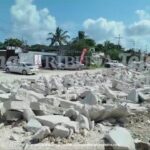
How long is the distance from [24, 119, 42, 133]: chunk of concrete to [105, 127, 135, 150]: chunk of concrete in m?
1.43

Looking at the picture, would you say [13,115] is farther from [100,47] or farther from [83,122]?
[100,47]

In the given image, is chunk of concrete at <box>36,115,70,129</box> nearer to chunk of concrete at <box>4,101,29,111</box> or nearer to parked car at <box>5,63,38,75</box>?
chunk of concrete at <box>4,101,29,111</box>

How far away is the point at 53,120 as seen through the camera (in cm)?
795

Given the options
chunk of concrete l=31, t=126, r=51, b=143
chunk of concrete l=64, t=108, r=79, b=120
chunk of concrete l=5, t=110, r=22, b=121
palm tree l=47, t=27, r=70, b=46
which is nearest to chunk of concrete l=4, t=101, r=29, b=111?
chunk of concrete l=5, t=110, r=22, b=121

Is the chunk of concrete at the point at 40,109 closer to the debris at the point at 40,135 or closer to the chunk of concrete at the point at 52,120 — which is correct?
the chunk of concrete at the point at 52,120

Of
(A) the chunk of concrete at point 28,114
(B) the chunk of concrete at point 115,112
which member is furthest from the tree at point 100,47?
(A) the chunk of concrete at point 28,114

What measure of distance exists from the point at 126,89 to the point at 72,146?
9997 millimetres

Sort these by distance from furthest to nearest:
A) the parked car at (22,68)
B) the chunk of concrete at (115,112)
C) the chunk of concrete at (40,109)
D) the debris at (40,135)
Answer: the parked car at (22,68)
the chunk of concrete at (115,112)
the chunk of concrete at (40,109)
the debris at (40,135)

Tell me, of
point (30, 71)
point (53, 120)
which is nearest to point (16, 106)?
point (53, 120)

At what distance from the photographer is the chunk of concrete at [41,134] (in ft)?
23.6

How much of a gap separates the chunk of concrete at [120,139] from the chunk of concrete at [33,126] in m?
1.43

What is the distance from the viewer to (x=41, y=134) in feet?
23.7

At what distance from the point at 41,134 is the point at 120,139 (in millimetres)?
1482

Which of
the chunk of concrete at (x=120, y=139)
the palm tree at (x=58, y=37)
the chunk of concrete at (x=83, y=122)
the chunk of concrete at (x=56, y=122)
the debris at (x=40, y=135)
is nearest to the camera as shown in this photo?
the chunk of concrete at (x=120, y=139)
